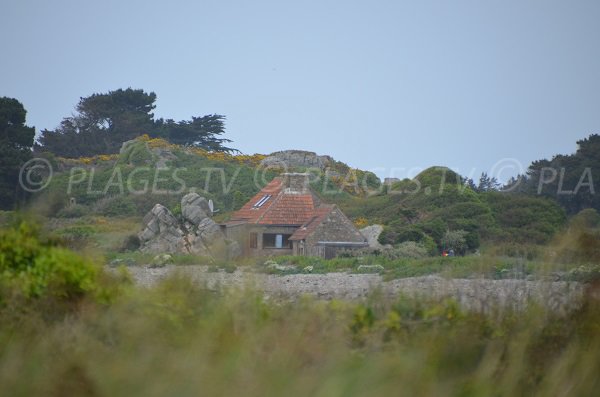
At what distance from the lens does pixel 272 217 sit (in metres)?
36.0

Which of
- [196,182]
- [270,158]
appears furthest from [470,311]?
[270,158]

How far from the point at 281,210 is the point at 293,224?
3.15ft

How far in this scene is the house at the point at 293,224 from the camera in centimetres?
3347

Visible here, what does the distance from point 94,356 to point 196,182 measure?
48135mm

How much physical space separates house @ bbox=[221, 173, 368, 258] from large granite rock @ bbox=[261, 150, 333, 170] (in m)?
22.5

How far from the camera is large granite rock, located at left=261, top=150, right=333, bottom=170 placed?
204ft

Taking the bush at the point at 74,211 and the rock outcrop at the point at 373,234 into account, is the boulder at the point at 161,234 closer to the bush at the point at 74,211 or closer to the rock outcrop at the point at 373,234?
the rock outcrop at the point at 373,234

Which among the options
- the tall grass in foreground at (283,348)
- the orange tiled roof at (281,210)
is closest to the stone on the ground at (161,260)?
the orange tiled roof at (281,210)

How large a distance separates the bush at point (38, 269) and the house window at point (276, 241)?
27.6m

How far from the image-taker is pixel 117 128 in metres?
69.9

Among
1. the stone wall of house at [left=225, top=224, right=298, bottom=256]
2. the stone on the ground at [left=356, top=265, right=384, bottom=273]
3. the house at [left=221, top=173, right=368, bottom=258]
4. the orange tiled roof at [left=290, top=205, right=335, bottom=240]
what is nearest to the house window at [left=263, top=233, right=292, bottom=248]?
the house at [left=221, top=173, right=368, bottom=258]

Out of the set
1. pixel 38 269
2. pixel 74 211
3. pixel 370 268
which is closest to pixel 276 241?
pixel 370 268

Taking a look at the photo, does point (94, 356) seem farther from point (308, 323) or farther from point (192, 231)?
point (192, 231)

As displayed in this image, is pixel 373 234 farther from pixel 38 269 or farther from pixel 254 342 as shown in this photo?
pixel 254 342
